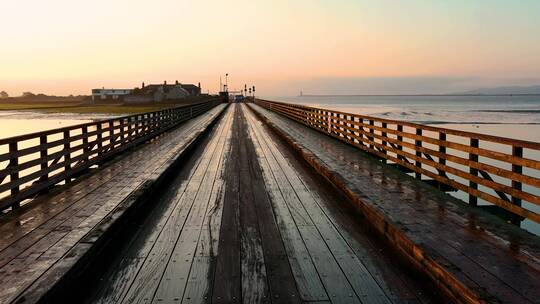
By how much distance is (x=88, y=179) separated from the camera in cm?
995

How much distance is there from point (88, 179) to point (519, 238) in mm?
7855

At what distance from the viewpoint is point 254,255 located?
5.58 meters

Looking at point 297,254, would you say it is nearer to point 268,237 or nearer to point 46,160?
point 268,237

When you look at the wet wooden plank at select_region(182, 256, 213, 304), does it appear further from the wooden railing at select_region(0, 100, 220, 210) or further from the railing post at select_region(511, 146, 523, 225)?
the railing post at select_region(511, 146, 523, 225)

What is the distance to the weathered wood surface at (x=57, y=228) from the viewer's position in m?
4.31

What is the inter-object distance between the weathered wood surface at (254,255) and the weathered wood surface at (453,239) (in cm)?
26

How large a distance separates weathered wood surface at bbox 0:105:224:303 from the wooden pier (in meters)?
0.02

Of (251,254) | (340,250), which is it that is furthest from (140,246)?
(340,250)

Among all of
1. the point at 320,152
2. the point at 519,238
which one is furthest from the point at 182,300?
the point at 320,152

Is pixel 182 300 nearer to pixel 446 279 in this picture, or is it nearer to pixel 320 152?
pixel 446 279

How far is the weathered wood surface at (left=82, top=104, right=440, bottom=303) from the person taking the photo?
14.8ft

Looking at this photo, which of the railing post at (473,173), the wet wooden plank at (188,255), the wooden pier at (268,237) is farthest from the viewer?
the railing post at (473,173)

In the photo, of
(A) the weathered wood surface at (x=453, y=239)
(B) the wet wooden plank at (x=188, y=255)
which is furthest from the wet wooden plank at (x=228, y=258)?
(A) the weathered wood surface at (x=453, y=239)

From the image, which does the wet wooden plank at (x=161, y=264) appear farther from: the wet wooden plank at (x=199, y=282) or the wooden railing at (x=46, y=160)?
the wooden railing at (x=46, y=160)
